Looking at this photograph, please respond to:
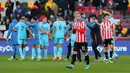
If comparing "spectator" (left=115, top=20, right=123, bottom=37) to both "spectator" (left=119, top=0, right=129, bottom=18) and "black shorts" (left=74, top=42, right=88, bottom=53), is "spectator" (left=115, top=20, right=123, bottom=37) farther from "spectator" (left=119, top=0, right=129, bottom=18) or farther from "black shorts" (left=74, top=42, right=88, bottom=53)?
"black shorts" (left=74, top=42, right=88, bottom=53)

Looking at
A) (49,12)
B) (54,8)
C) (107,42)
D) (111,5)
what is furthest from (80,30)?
(54,8)

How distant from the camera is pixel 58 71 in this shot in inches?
770

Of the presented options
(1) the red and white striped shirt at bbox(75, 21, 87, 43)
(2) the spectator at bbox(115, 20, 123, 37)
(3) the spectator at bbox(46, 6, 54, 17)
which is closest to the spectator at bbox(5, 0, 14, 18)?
(3) the spectator at bbox(46, 6, 54, 17)

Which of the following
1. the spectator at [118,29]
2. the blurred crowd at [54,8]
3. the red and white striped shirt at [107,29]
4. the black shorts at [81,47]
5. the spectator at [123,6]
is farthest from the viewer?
the spectator at [123,6]

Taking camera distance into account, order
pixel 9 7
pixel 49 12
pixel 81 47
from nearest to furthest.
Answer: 1. pixel 81 47
2. pixel 49 12
3. pixel 9 7

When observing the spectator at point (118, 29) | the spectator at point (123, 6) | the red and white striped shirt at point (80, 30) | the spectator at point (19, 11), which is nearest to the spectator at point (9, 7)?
the spectator at point (19, 11)

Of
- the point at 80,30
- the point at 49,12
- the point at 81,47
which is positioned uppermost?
the point at 49,12

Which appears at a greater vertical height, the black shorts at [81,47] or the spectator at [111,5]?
the spectator at [111,5]

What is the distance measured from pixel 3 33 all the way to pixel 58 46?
8009mm

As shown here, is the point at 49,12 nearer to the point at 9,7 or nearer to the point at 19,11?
the point at 19,11

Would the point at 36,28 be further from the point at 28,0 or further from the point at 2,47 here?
the point at 28,0

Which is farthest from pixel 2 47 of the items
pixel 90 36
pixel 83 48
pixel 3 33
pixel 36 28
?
pixel 83 48

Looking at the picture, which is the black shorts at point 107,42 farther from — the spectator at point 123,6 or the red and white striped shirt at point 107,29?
the spectator at point 123,6

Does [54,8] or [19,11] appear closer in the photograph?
[19,11]
